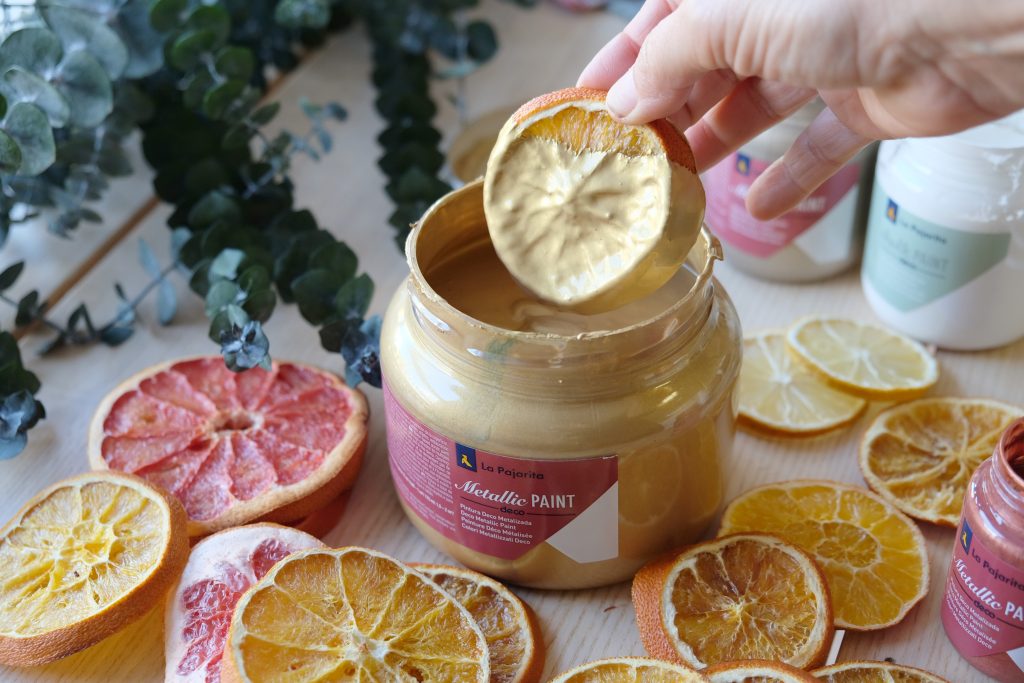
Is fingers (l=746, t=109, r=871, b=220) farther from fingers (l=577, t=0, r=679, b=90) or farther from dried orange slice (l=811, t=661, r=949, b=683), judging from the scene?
dried orange slice (l=811, t=661, r=949, b=683)

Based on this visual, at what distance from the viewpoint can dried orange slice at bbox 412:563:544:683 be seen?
0.90 metres

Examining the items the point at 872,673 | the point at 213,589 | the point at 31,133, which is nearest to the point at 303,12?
the point at 31,133

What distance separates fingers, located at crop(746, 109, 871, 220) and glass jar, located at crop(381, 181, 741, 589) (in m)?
0.14

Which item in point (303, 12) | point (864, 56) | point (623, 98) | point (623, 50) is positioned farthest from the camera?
point (303, 12)

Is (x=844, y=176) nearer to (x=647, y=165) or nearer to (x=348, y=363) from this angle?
(x=647, y=165)

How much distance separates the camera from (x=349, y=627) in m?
0.87

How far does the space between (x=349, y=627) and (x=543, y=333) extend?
0.92 ft

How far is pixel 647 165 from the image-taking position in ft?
2.86

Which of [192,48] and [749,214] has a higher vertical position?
[192,48]

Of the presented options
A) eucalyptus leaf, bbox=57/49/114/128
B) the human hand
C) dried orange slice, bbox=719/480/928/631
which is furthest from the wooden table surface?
the human hand

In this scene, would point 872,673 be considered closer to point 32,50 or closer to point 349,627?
point 349,627

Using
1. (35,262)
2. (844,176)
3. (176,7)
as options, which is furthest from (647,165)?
(35,262)

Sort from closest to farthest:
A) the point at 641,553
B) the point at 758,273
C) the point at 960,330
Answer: the point at 641,553
the point at 960,330
the point at 758,273

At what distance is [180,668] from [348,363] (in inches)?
13.4
